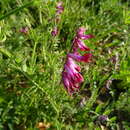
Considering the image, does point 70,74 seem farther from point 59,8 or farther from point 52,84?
point 59,8

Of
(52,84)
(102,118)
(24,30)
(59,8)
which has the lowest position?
(102,118)

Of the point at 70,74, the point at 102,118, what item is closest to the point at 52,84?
the point at 70,74

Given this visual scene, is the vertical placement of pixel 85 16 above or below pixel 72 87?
above

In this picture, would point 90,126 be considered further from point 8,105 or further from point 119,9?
point 119,9

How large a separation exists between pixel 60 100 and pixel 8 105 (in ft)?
1.16

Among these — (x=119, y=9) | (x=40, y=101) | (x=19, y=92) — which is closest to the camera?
(x=40, y=101)

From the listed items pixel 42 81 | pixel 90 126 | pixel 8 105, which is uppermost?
pixel 42 81

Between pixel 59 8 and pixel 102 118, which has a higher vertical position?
pixel 59 8

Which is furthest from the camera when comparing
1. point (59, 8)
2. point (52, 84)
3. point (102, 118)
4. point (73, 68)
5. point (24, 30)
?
point (59, 8)

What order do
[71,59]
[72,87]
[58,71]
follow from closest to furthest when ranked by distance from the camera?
[71,59] → [72,87] → [58,71]

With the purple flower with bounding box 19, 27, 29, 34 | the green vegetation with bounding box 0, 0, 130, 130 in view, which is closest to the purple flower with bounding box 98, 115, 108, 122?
the green vegetation with bounding box 0, 0, 130, 130

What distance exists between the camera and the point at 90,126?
1.95 meters

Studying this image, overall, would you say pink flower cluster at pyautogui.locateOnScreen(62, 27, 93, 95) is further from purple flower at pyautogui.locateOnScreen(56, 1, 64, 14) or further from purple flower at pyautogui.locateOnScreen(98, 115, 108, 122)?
purple flower at pyautogui.locateOnScreen(56, 1, 64, 14)

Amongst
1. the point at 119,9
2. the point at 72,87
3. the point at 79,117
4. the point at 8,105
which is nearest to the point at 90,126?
the point at 79,117
